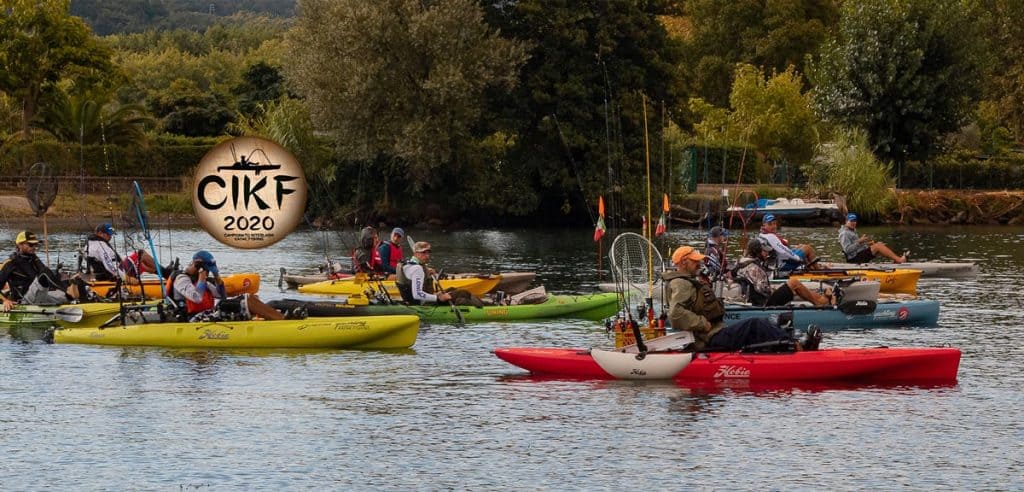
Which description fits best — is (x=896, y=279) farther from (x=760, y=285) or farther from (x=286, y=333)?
(x=286, y=333)

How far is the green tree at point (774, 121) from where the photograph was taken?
81.2 metres

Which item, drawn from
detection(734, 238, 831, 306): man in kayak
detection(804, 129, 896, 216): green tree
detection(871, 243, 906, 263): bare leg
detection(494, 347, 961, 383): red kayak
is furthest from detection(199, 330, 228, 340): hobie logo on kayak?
detection(804, 129, 896, 216): green tree

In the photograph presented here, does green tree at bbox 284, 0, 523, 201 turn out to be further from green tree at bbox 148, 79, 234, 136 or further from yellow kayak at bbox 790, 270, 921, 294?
yellow kayak at bbox 790, 270, 921, 294

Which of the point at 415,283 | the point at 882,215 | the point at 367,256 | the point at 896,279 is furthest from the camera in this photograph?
the point at 882,215

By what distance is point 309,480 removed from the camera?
56.1 ft

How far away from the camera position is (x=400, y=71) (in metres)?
64.1

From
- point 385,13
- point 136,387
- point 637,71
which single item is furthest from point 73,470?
point 637,71

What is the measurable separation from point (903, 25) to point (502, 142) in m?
20.2

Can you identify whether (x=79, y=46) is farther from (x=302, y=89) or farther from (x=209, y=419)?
(x=209, y=419)

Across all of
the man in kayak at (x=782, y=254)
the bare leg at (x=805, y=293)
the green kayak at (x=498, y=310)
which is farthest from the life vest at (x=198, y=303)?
the man in kayak at (x=782, y=254)

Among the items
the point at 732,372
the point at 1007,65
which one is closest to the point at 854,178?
the point at 1007,65

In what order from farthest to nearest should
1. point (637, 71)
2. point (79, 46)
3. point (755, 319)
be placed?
point (79, 46) < point (637, 71) < point (755, 319)

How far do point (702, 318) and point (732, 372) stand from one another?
0.88 metres

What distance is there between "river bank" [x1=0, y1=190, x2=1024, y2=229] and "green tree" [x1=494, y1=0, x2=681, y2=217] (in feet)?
13.2
